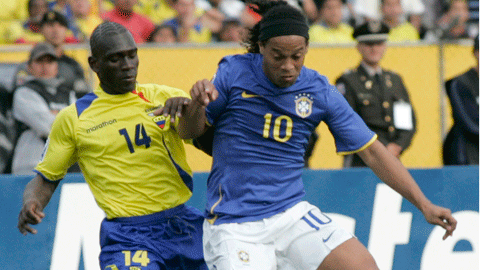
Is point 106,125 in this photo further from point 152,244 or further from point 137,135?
point 152,244

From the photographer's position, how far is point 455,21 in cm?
918

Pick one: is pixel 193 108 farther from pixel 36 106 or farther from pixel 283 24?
pixel 36 106

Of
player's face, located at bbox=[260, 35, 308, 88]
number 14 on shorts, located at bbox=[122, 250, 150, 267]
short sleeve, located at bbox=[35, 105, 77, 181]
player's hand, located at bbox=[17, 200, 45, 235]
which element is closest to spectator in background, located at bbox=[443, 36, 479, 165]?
player's face, located at bbox=[260, 35, 308, 88]

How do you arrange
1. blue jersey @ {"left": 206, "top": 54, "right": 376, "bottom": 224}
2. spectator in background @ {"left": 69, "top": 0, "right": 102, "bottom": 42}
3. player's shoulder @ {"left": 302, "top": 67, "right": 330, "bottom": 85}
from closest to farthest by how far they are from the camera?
blue jersey @ {"left": 206, "top": 54, "right": 376, "bottom": 224}
player's shoulder @ {"left": 302, "top": 67, "right": 330, "bottom": 85}
spectator in background @ {"left": 69, "top": 0, "right": 102, "bottom": 42}

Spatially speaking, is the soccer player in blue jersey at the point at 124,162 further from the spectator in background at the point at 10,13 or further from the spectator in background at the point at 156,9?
the spectator in background at the point at 156,9

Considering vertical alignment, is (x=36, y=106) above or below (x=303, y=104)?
below

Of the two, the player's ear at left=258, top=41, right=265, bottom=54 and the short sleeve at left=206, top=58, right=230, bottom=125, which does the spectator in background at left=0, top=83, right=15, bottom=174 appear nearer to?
the short sleeve at left=206, top=58, right=230, bottom=125

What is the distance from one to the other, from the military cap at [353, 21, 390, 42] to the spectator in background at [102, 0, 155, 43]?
8.15 feet

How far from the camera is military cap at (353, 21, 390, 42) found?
26.8 feet

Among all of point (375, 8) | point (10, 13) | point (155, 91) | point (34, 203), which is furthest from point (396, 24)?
point (34, 203)

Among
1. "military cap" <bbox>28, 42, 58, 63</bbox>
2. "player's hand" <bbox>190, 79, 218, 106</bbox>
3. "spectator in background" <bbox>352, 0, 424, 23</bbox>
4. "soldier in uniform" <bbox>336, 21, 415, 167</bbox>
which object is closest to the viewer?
"player's hand" <bbox>190, 79, 218, 106</bbox>

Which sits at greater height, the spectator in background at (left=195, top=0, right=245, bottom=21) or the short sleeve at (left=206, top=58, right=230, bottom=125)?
A: the spectator in background at (left=195, top=0, right=245, bottom=21)

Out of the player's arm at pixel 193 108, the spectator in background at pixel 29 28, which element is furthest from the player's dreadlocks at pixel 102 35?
the spectator in background at pixel 29 28

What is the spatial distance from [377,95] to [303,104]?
3.58 meters
